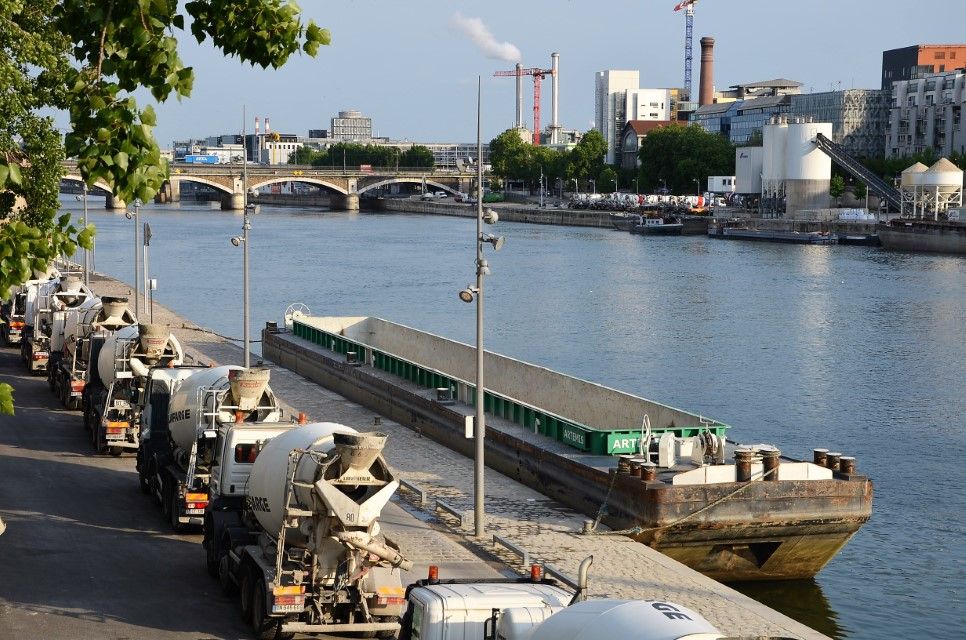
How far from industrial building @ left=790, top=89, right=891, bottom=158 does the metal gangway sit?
3511 centimetres

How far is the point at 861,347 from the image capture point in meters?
60.9

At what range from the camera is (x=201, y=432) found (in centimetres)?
2388

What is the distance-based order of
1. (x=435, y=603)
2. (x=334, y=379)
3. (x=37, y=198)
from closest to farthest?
(x=435, y=603)
(x=37, y=198)
(x=334, y=379)

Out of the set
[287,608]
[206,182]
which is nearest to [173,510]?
[287,608]

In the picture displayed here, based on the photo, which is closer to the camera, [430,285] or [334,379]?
[334,379]

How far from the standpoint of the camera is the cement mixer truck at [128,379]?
30.9 meters

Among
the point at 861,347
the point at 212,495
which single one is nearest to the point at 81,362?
Answer: the point at 212,495

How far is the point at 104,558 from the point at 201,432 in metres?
2.75

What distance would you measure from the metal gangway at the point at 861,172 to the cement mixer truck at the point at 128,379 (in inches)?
5105

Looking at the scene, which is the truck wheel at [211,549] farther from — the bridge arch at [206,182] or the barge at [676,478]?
the bridge arch at [206,182]

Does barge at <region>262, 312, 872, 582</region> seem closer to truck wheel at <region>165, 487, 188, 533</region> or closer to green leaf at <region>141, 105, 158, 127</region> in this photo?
truck wheel at <region>165, 487, 188, 533</region>

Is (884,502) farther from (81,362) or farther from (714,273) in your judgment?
(714,273)

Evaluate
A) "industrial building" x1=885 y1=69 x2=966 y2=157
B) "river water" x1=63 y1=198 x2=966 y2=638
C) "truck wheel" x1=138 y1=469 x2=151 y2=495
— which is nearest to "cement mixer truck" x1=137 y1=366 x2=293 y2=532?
"truck wheel" x1=138 y1=469 x2=151 y2=495

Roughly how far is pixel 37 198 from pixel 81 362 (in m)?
17.5
